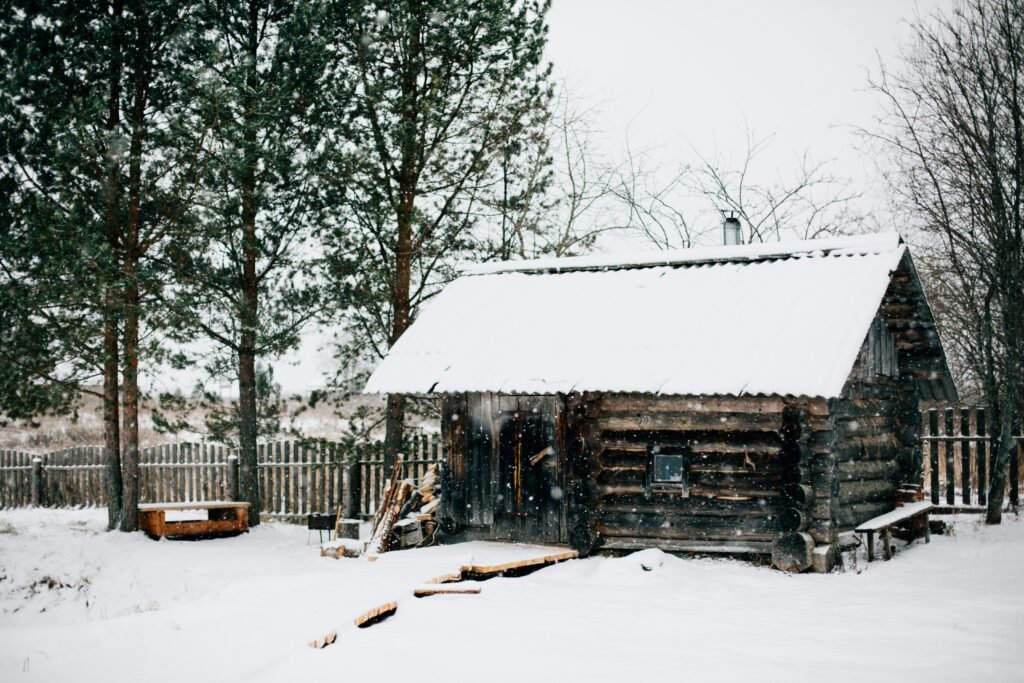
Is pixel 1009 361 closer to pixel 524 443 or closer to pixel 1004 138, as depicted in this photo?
pixel 1004 138

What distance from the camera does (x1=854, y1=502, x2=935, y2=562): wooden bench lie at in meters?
11.9

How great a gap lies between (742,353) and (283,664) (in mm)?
7207

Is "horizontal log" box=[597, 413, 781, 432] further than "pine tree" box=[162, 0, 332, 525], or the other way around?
"pine tree" box=[162, 0, 332, 525]

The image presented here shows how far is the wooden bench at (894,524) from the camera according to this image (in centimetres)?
1191

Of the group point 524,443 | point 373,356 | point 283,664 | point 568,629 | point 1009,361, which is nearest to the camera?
point 283,664

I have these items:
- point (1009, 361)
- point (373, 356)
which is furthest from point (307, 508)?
point (1009, 361)

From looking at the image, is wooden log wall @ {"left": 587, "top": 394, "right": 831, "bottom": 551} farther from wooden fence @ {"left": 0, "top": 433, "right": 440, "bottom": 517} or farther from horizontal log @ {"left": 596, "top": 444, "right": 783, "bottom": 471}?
wooden fence @ {"left": 0, "top": 433, "right": 440, "bottom": 517}

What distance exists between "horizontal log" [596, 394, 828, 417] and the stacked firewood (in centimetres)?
361

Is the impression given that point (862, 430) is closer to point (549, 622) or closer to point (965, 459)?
point (965, 459)

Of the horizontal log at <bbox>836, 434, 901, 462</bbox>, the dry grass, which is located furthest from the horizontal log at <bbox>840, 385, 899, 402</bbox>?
the dry grass

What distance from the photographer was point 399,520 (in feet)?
46.5

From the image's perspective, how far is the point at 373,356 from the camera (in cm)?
1842

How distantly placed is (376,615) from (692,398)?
17.9 ft

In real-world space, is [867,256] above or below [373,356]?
above
